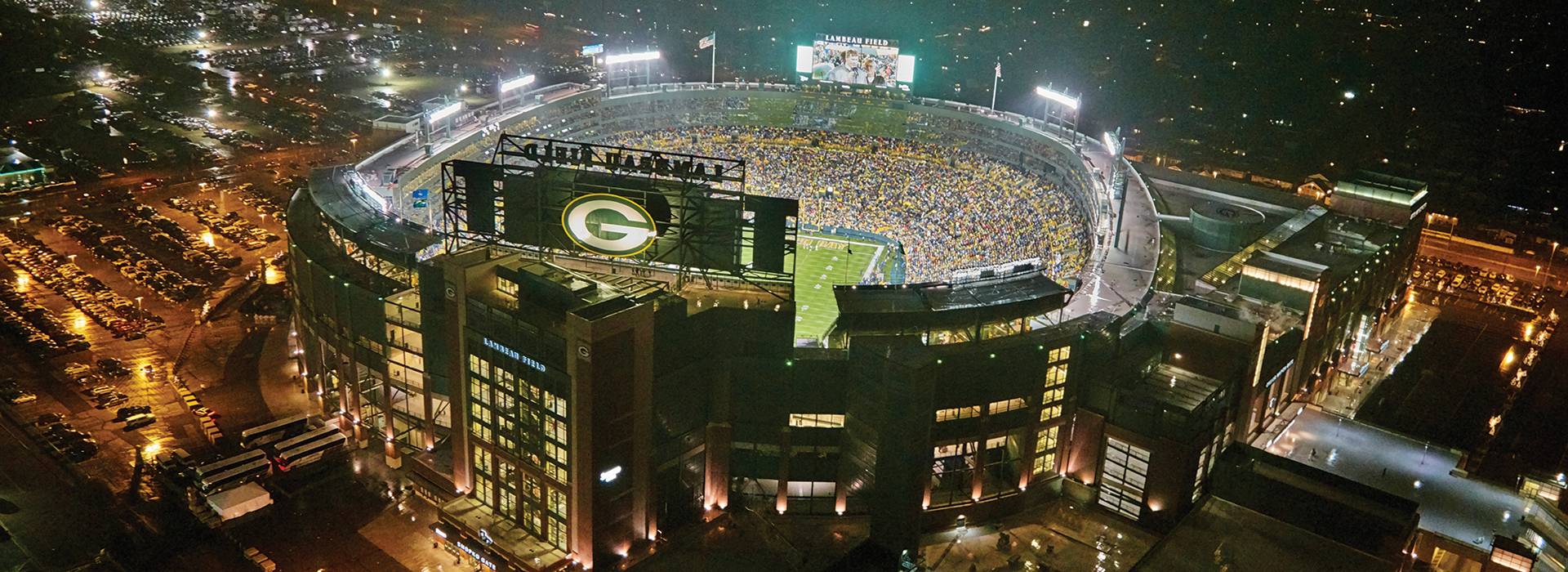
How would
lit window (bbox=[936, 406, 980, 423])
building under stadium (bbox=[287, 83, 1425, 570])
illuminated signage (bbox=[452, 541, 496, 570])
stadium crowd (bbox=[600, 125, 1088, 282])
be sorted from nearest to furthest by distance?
building under stadium (bbox=[287, 83, 1425, 570])
illuminated signage (bbox=[452, 541, 496, 570])
lit window (bbox=[936, 406, 980, 423])
stadium crowd (bbox=[600, 125, 1088, 282])

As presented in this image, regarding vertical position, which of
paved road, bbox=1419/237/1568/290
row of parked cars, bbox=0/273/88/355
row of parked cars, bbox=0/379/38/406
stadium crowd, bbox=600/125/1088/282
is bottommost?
row of parked cars, bbox=0/379/38/406

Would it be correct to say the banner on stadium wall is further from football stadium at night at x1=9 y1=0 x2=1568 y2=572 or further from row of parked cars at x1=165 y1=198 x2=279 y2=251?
row of parked cars at x1=165 y1=198 x2=279 y2=251

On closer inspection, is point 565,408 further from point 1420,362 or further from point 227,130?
point 227,130

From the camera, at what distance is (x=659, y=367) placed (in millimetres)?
41031

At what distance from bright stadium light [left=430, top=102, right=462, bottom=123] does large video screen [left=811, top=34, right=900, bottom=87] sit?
91.6 feet

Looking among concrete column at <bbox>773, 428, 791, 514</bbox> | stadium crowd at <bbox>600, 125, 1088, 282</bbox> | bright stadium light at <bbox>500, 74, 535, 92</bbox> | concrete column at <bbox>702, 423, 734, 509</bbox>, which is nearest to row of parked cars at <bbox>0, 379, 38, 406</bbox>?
concrete column at <bbox>702, 423, 734, 509</bbox>

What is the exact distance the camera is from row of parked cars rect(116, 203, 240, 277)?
75688 millimetres

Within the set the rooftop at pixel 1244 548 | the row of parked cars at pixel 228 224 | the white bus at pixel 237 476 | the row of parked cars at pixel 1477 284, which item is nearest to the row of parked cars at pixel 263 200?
the row of parked cars at pixel 228 224

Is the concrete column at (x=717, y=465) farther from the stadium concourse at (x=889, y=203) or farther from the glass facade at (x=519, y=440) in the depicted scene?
the stadium concourse at (x=889, y=203)

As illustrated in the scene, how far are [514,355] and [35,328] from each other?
4067cm

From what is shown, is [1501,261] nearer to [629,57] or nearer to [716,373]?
[629,57]

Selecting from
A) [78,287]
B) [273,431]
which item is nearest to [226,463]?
[273,431]

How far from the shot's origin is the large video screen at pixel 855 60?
87.4m

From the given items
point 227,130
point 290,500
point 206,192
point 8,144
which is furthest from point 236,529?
point 227,130
